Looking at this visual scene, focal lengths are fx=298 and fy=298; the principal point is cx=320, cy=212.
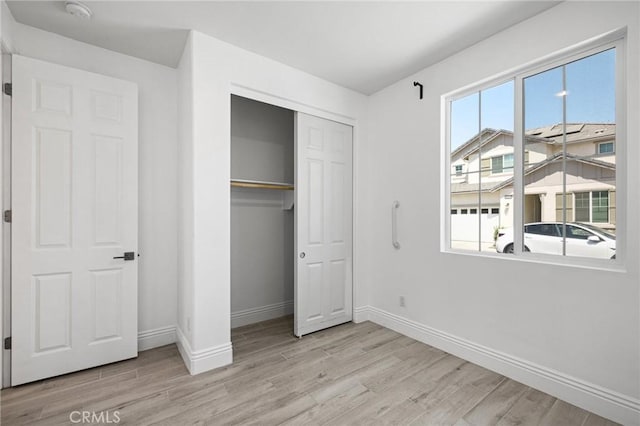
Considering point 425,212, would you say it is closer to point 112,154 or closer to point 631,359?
point 631,359

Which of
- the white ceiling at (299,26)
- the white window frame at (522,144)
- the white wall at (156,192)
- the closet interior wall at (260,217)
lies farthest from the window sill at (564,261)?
the white wall at (156,192)

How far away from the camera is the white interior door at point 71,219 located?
7.04 ft

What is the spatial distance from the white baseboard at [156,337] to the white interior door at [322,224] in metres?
1.20

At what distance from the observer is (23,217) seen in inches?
84.4

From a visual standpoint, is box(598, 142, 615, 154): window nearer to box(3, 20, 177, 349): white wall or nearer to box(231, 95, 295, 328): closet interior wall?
box(231, 95, 295, 328): closet interior wall

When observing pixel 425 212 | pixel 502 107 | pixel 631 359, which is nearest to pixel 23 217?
→ pixel 425 212

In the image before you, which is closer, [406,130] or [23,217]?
[23,217]

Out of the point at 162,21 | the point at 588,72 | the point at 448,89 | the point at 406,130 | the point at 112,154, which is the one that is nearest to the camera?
the point at 588,72

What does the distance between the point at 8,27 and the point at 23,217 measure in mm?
1343

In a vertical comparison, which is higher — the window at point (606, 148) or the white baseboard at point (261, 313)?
the window at point (606, 148)

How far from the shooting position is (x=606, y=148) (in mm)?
1956

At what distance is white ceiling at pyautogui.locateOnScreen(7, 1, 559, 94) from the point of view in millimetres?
2076

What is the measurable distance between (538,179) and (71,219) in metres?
3.60

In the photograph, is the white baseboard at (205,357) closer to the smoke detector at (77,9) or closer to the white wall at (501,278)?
the white wall at (501,278)
